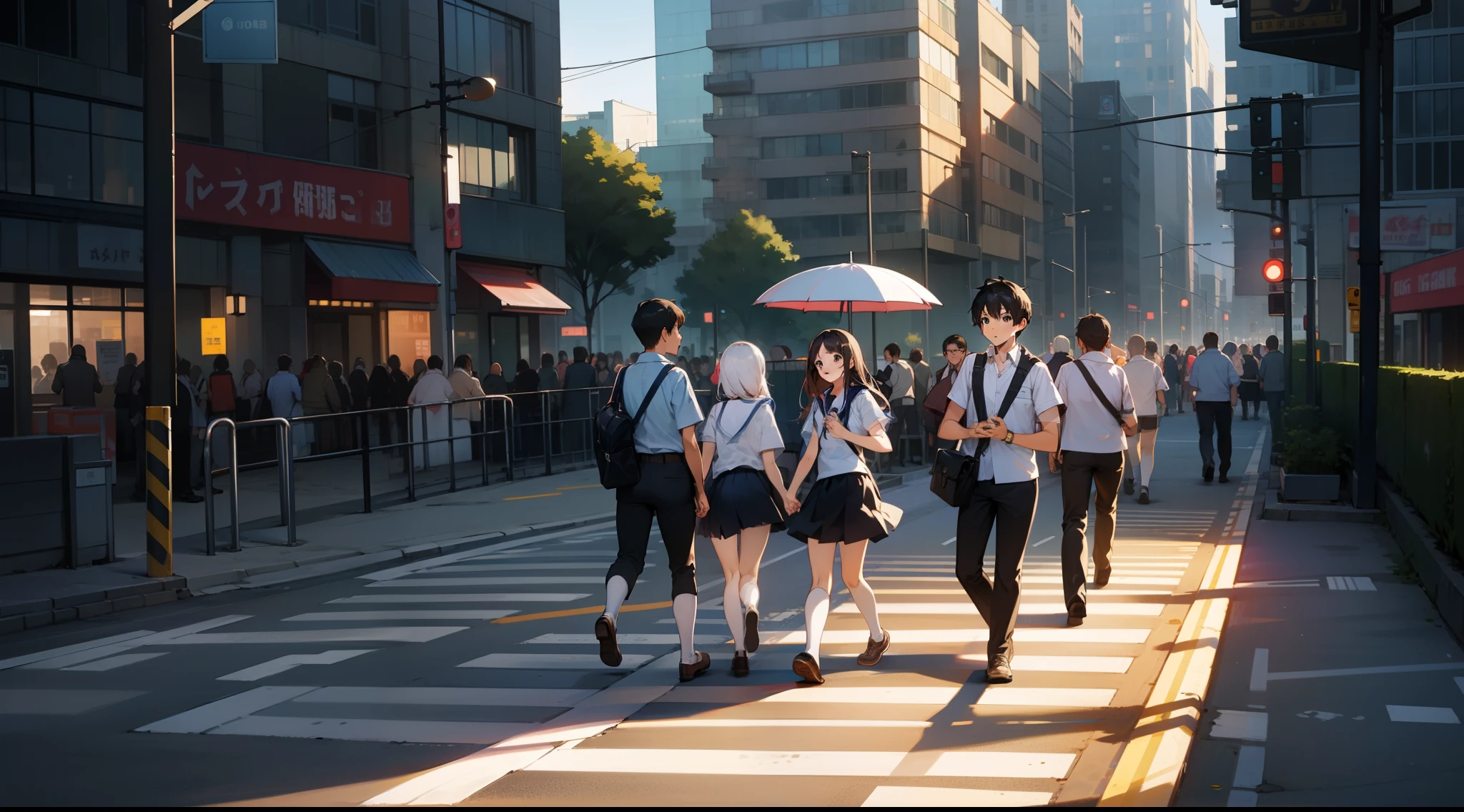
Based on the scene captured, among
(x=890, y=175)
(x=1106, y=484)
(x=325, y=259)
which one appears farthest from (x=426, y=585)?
(x=890, y=175)

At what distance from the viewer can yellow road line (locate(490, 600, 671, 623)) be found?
9648 mm

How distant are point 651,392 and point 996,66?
9176cm

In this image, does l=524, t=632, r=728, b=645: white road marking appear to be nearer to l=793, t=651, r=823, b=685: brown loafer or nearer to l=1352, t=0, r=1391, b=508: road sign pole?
l=793, t=651, r=823, b=685: brown loafer

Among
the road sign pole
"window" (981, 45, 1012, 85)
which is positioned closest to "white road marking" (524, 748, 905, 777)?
the road sign pole

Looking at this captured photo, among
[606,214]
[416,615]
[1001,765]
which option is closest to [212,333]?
[416,615]

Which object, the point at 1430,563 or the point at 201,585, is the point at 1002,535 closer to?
the point at 1430,563

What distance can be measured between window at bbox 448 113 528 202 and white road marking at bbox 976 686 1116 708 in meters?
29.2

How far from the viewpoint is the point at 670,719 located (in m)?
6.51

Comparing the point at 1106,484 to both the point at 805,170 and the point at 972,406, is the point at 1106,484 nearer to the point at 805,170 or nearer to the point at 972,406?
the point at 972,406

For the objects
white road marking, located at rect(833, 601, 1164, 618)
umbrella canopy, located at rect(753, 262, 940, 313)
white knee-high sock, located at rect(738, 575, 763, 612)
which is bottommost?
white road marking, located at rect(833, 601, 1164, 618)

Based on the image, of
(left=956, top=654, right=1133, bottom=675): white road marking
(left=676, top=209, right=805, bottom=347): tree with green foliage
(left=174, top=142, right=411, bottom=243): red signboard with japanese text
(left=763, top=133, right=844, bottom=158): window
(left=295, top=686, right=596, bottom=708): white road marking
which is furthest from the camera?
(left=763, top=133, right=844, bottom=158): window

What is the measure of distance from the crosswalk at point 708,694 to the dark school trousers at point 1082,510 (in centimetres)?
25

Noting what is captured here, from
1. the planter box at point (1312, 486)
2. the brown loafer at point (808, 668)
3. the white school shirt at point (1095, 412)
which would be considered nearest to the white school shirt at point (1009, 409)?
the brown loafer at point (808, 668)

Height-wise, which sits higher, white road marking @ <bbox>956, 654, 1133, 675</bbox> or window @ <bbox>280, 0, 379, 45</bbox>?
window @ <bbox>280, 0, 379, 45</bbox>
